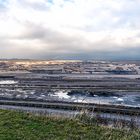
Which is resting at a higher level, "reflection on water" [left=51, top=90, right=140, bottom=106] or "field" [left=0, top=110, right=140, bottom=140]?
"field" [left=0, top=110, right=140, bottom=140]

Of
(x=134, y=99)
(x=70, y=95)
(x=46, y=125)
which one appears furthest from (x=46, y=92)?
(x=46, y=125)

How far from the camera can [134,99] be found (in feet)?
163

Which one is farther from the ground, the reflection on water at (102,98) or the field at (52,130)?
the field at (52,130)

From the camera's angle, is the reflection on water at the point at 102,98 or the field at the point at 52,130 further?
the reflection on water at the point at 102,98

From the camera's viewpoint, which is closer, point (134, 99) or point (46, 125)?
point (46, 125)

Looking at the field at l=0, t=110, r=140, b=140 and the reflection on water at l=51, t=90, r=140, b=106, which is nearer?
the field at l=0, t=110, r=140, b=140

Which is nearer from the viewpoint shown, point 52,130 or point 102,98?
point 52,130

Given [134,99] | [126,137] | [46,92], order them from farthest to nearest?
1. [46,92]
2. [134,99]
3. [126,137]

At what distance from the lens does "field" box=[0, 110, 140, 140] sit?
1378 centimetres

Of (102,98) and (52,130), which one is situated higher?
(52,130)

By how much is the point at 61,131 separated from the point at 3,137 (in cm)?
256

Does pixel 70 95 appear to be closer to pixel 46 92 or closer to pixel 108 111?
pixel 46 92

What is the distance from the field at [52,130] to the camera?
1378 centimetres

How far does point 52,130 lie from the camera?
1492cm
